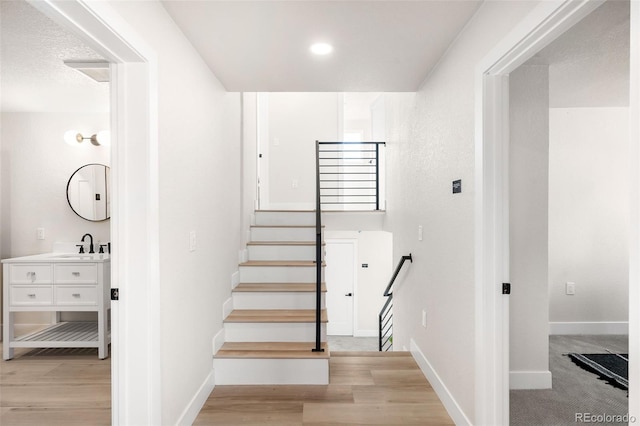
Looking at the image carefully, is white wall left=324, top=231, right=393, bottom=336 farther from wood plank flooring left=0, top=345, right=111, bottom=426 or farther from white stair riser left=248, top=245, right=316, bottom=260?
wood plank flooring left=0, top=345, right=111, bottom=426

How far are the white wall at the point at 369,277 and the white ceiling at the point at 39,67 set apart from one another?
5052 millimetres

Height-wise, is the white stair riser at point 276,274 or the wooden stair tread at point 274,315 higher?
the white stair riser at point 276,274

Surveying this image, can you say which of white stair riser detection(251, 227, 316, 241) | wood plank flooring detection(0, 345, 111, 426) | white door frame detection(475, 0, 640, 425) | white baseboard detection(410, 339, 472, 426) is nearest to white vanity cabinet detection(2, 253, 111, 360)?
wood plank flooring detection(0, 345, 111, 426)

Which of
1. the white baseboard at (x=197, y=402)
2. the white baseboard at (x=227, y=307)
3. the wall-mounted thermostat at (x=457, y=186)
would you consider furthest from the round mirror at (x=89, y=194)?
the wall-mounted thermostat at (x=457, y=186)

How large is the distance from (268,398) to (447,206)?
1.82 meters

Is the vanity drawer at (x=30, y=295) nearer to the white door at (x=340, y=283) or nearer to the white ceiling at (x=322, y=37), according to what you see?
the white ceiling at (x=322, y=37)

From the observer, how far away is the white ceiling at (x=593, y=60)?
2221 mm

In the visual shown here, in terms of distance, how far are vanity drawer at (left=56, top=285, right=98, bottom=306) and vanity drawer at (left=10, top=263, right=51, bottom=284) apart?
0.51 ft

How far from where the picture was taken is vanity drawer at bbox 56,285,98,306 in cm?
335

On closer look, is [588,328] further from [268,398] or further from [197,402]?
[197,402]

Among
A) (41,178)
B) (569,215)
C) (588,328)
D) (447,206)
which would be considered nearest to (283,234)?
(447,206)

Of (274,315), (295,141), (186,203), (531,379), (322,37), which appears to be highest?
(295,141)

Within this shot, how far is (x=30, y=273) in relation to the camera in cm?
335

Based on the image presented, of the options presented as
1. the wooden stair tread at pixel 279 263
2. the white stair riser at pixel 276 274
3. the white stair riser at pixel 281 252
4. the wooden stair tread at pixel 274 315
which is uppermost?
the white stair riser at pixel 281 252
